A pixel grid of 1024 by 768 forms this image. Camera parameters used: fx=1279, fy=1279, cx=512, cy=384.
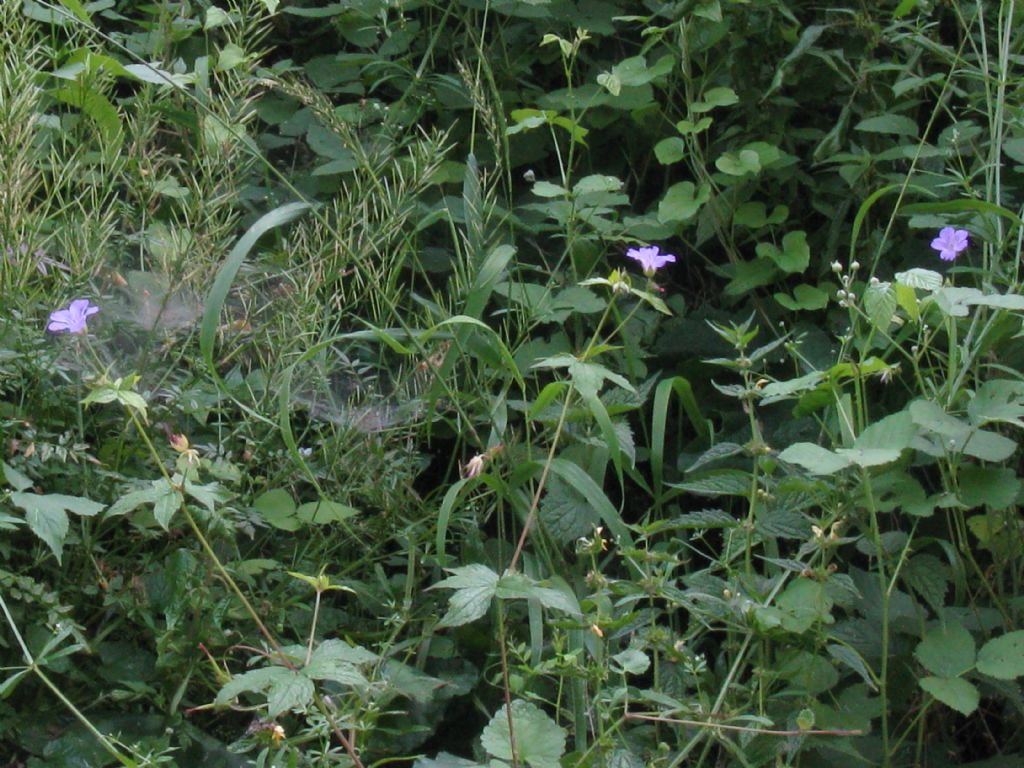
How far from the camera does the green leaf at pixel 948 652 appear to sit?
1.73m

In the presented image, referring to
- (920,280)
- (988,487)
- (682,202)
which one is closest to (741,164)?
(682,202)

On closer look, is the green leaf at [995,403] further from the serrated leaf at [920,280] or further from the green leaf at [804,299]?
the green leaf at [804,299]

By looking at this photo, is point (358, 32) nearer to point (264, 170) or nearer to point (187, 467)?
point (264, 170)

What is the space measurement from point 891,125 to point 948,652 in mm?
1084

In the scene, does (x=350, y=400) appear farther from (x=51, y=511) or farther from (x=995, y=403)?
(x=995, y=403)

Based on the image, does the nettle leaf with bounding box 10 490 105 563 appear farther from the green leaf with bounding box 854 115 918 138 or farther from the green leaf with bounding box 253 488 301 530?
the green leaf with bounding box 854 115 918 138

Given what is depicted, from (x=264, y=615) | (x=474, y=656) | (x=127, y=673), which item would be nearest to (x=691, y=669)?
(x=474, y=656)

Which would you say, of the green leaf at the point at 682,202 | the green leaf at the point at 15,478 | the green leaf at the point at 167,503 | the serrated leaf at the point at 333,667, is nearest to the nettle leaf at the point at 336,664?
the serrated leaf at the point at 333,667

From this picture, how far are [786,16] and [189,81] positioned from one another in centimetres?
117

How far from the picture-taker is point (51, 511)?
5.38 feet

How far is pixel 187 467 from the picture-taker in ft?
5.01

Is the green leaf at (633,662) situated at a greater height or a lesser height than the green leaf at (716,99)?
lesser

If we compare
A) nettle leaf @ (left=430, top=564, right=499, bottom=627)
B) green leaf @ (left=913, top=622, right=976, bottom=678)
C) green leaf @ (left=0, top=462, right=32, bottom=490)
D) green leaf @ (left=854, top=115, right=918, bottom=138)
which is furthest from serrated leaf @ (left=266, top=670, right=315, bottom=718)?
green leaf @ (left=854, top=115, right=918, bottom=138)

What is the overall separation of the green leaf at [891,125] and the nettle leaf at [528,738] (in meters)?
1.41
